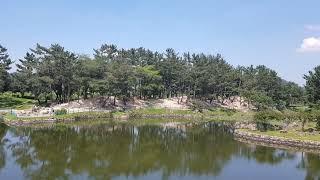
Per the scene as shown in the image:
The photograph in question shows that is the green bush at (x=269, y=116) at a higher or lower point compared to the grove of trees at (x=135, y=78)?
lower

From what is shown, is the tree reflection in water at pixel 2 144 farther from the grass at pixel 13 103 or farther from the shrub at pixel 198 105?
the shrub at pixel 198 105

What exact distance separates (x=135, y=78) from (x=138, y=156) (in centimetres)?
4549

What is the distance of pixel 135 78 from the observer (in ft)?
271

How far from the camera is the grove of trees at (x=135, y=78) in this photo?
7681cm

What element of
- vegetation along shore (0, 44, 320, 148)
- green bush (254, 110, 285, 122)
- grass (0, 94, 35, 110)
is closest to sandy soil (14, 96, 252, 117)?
vegetation along shore (0, 44, 320, 148)

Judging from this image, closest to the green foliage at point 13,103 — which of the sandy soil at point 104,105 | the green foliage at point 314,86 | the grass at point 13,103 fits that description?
the grass at point 13,103

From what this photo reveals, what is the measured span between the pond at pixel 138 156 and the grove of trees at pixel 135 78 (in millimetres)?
22060

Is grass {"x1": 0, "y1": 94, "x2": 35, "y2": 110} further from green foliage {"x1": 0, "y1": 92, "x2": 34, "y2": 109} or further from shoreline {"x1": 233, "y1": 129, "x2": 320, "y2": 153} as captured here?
shoreline {"x1": 233, "y1": 129, "x2": 320, "y2": 153}

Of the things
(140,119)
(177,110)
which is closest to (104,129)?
(140,119)

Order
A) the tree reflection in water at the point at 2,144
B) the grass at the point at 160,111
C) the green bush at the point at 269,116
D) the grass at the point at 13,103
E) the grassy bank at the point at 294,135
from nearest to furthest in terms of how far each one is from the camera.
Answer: the tree reflection in water at the point at 2,144, the grassy bank at the point at 294,135, the green bush at the point at 269,116, the grass at the point at 13,103, the grass at the point at 160,111

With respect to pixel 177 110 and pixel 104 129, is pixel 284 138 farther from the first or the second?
pixel 177 110

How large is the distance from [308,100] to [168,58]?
108ft

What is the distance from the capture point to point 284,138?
152 feet

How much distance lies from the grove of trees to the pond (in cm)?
2206
